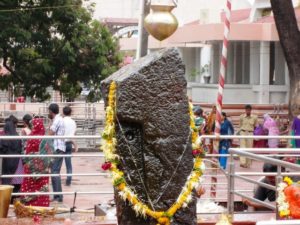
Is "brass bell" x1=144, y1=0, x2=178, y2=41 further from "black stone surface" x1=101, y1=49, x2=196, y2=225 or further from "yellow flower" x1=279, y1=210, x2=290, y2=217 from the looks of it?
"yellow flower" x1=279, y1=210, x2=290, y2=217

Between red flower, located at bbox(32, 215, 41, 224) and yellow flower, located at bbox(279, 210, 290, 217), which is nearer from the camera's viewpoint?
yellow flower, located at bbox(279, 210, 290, 217)

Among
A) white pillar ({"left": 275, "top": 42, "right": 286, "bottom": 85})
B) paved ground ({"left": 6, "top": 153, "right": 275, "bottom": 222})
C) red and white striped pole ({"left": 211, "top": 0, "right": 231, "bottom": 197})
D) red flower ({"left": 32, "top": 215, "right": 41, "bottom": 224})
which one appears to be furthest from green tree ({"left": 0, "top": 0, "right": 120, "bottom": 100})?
red flower ({"left": 32, "top": 215, "right": 41, "bottom": 224})

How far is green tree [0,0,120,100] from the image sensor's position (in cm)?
2095

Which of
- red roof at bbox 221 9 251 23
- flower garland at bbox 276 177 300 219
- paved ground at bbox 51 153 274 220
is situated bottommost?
paved ground at bbox 51 153 274 220

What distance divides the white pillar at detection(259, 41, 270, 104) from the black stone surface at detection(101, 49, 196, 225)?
63.4ft

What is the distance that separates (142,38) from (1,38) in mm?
4921

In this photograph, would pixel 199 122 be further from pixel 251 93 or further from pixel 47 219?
pixel 251 93

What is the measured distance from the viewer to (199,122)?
1608 cm

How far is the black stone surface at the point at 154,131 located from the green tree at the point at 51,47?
13.6 m

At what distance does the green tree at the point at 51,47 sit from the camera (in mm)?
20953

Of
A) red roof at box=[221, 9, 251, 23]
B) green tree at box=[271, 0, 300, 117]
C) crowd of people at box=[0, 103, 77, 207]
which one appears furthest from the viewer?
red roof at box=[221, 9, 251, 23]

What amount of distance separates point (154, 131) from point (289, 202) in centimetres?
146

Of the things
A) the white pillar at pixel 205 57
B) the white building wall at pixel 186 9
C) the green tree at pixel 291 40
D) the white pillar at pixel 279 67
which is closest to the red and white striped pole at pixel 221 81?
the green tree at pixel 291 40

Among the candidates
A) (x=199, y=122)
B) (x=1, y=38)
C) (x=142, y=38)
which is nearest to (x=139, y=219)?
(x=199, y=122)
